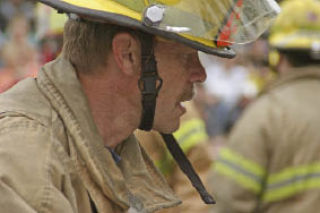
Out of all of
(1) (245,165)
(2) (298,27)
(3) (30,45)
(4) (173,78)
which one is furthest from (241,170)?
(3) (30,45)

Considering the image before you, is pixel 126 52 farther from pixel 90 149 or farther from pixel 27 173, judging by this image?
pixel 27 173

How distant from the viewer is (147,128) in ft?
10.0

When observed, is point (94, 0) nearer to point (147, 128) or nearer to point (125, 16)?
point (125, 16)

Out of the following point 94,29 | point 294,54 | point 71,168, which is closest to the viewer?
point 71,168

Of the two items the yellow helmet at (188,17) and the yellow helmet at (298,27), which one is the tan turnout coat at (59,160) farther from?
the yellow helmet at (298,27)

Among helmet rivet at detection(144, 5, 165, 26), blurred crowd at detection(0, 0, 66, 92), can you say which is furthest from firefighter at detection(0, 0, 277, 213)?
blurred crowd at detection(0, 0, 66, 92)

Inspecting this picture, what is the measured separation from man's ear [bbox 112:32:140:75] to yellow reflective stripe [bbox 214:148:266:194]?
244cm

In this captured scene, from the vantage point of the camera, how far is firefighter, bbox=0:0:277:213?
2.63 m

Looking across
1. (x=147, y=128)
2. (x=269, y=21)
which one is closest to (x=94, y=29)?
(x=147, y=128)

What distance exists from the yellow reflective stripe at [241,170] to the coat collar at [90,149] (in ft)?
7.53

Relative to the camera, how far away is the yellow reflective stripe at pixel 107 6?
280cm

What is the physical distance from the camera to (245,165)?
5359 millimetres

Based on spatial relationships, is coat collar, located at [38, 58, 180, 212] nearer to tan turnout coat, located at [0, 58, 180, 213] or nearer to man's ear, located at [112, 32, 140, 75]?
tan turnout coat, located at [0, 58, 180, 213]

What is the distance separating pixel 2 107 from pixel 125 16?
0.46m
